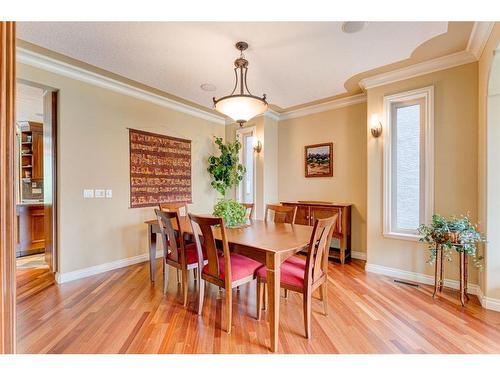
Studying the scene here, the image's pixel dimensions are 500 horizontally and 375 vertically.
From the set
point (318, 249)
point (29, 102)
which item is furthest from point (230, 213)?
point (29, 102)

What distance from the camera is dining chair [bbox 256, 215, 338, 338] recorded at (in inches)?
71.6

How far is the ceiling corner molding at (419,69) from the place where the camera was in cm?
263

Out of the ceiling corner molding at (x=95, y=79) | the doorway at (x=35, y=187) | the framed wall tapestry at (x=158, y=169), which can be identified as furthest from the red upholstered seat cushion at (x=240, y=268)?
the ceiling corner molding at (x=95, y=79)

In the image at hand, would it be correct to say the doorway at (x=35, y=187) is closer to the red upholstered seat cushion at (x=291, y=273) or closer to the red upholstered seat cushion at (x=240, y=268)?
the red upholstered seat cushion at (x=240, y=268)

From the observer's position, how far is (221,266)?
2094 mm

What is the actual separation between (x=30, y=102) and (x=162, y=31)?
3.37 meters

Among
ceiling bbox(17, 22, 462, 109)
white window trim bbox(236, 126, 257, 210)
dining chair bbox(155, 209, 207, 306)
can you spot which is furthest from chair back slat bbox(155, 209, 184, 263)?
white window trim bbox(236, 126, 257, 210)

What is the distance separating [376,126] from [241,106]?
6.61ft

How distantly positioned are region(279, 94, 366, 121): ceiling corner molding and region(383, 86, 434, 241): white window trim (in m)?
0.70

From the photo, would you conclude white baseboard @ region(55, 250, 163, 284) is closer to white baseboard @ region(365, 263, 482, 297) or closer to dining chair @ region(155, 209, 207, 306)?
dining chair @ region(155, 209, 207, 306)

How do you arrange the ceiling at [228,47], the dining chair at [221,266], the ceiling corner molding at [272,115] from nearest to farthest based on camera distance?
the dining chair at [221,266] < the ceiling at [228,47] < the ceiling corner molding at [272,115]

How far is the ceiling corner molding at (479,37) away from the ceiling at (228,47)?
0.98ft

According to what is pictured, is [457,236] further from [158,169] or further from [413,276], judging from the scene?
[158,169]
